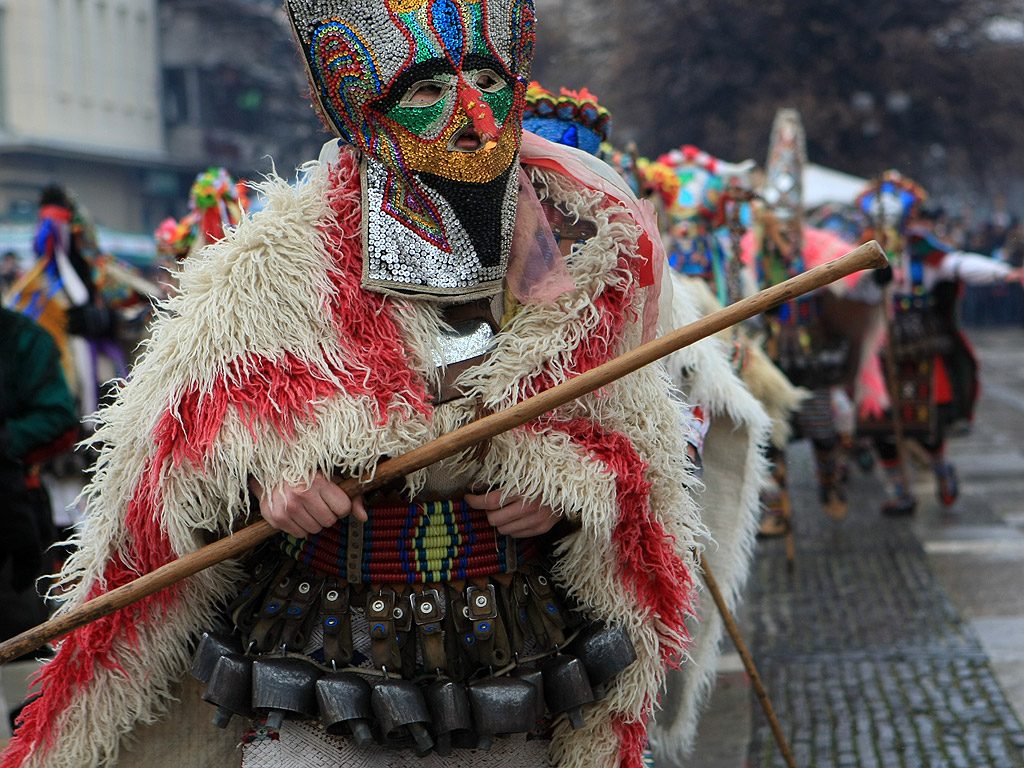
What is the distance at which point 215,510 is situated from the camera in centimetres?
210

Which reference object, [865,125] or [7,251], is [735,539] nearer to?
[7,251]

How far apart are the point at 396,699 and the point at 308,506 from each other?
0.37 meters

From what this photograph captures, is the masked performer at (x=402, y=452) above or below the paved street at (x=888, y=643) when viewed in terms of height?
above

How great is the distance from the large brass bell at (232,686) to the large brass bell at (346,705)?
0.14m

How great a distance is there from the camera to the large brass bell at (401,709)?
80.5 inches

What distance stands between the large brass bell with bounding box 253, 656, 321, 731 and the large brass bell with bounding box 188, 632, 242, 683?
4.1 inches

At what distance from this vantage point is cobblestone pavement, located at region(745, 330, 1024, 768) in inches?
159

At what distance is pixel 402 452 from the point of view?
6.75ft

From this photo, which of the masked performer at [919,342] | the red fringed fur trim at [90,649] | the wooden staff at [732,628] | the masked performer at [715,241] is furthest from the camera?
the masked performer at [919,342]

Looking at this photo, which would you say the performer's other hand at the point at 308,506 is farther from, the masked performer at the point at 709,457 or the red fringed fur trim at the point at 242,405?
the masked performer at the point at 709,457

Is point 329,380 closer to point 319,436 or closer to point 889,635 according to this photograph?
point 319,436

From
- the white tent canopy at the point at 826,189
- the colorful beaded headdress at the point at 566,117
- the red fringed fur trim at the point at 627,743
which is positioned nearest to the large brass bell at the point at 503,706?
the red fringed fur trim at the point at 627,743

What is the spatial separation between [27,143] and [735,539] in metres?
23.8

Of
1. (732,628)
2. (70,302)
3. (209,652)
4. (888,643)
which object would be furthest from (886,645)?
(70,302)
